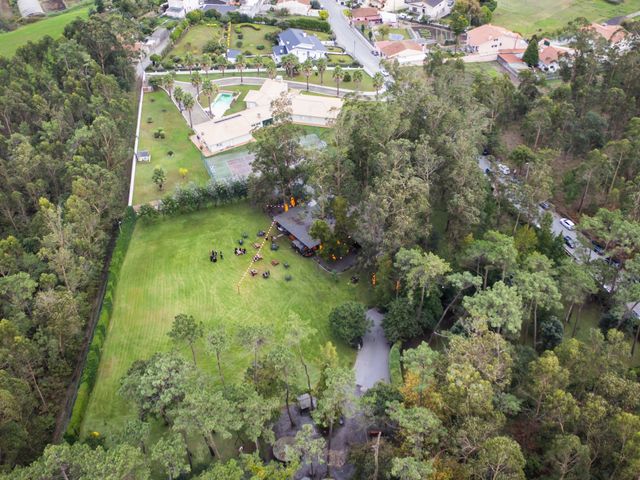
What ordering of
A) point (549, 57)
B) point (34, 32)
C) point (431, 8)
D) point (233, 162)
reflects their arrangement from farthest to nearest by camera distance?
point (431, 8) < point (34, 32) < point (549, 57) < point (233, 162)

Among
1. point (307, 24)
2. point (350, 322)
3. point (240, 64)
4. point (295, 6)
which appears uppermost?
point (295, 6)

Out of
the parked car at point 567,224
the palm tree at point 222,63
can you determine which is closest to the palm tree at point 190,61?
the palm tree at point 222,63

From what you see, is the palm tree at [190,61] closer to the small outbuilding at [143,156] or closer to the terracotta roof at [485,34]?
the small outbuilding at [143,156]

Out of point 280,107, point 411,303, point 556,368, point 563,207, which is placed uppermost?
point 280,107

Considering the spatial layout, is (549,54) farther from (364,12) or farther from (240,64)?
(240,64)

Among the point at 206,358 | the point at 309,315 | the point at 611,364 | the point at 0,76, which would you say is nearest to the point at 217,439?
the point at 206,358

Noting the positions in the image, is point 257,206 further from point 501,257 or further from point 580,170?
point 580,170

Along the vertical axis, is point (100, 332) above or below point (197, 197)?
below

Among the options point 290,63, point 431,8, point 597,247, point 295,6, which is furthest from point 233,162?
point 431,8
